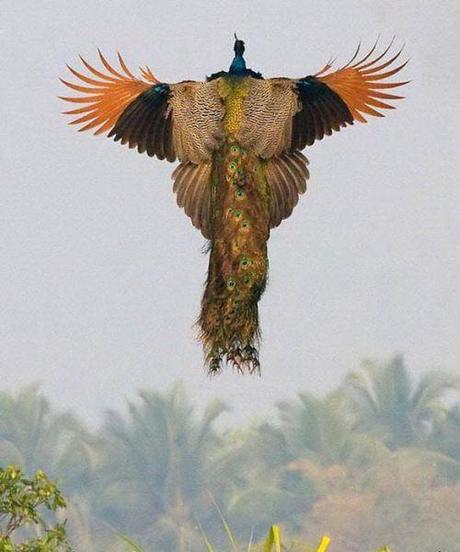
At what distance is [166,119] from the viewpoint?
36.3ft

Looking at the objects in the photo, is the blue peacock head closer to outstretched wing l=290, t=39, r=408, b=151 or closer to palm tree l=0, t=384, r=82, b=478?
outstretched wing l=290, t=39, r=408, b=151

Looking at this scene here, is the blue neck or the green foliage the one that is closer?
the blue neck

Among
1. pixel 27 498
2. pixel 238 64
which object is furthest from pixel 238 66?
pixel 27 498

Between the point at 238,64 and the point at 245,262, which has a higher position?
the point at 238,64

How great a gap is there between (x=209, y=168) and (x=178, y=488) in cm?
4703

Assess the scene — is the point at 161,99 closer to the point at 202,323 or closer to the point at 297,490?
the point at 202,323

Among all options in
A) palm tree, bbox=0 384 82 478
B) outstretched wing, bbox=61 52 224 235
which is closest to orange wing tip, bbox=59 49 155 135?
outstretched wing, bbox=61 52 224 235

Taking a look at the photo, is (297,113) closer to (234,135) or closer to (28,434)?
(234,135)

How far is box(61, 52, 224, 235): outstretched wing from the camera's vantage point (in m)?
10.7

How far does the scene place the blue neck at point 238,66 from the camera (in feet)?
35.0

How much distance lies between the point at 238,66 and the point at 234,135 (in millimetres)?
520

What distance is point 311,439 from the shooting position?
54.9 meters

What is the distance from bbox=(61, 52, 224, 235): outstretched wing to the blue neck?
0.19 meters

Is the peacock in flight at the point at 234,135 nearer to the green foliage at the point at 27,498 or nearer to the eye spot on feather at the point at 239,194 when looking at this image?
the eye spot on feather at the point at 239,194
